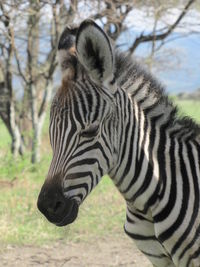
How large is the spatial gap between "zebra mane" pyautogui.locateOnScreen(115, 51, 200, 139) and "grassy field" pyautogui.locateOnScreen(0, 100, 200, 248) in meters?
1.82

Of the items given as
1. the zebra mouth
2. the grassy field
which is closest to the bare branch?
the grassy field

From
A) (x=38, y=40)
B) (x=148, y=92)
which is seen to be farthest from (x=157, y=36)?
(x=148, y=92)

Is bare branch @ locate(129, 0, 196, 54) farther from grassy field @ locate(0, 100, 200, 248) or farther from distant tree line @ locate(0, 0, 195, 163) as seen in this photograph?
grassy field @ locate(0, 100, 200, 248)

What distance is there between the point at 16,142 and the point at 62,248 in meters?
5.74

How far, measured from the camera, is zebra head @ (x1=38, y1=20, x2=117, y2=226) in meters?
2.66

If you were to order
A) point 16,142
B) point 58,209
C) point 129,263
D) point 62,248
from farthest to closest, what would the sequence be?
point 16,142
point 62,248
point 129,263
point 58,209

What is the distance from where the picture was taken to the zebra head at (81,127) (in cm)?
266

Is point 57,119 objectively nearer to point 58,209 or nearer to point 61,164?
point 61,164

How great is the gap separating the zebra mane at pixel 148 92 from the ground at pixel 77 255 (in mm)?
2688

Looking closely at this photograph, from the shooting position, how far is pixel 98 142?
9.04 feet

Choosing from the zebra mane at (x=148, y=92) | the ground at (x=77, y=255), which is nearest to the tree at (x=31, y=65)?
the ground at (x=77, y=255)

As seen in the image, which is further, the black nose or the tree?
the tree

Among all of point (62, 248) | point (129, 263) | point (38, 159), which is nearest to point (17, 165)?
point (38, 159)

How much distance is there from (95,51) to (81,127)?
412mm
